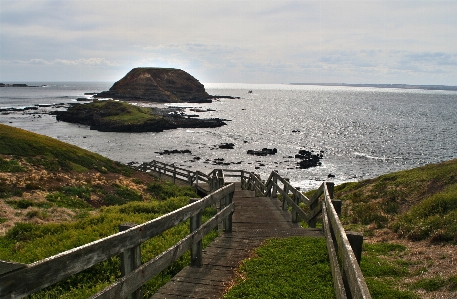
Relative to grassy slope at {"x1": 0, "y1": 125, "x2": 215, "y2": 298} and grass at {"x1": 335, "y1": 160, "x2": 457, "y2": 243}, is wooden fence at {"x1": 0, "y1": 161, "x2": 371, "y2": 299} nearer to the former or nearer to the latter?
grassy slope at {"x1": 0, "y1": 125, "x2": 215, "y2": 298}

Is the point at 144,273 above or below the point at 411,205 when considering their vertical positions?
above

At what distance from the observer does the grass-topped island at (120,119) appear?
3408 inches

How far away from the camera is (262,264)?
6.56 meters

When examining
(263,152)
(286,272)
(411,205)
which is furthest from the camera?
(263,152)

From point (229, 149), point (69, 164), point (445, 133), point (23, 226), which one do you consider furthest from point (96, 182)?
point (445, 133)

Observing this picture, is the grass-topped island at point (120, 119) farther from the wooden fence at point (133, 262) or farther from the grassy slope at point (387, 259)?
the wooden fence at point (133, 262)

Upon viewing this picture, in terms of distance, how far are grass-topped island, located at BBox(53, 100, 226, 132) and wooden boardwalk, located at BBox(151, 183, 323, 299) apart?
7890 centimetres

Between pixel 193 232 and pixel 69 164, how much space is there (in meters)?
22.2

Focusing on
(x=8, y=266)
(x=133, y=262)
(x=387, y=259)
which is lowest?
(x=387, y=259)

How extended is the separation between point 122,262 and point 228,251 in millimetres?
3505

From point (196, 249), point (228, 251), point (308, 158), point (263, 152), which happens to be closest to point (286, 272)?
point (228, 251)

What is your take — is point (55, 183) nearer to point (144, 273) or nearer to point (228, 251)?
point (228, 251)

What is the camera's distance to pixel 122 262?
421 centimetres

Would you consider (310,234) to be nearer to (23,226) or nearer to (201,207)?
(201,207)
